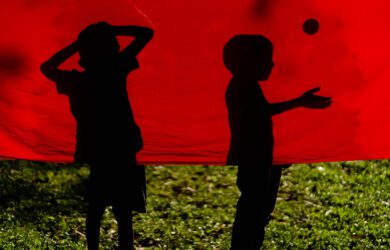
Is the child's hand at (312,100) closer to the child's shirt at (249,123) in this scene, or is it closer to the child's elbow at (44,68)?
the child's shirt at (249,123)

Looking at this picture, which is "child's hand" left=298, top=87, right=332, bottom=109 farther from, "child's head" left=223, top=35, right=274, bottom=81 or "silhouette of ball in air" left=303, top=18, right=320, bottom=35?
"silhouette of ball in air" left=303, top=18, right=320, bottom=35

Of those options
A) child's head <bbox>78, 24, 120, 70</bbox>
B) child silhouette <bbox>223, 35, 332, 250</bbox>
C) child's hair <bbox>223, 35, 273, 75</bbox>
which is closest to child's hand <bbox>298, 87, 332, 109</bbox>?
child silhouette <bbox>223, 35, 332, 250</bbox>

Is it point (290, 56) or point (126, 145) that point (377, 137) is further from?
point (126, 145)

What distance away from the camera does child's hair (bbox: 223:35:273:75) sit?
6.03 m

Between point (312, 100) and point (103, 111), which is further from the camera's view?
point (312, 100)

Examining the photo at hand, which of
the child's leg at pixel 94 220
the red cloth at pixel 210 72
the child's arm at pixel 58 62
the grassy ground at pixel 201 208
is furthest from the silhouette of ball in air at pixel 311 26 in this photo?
the grassy ground at pixel 201 208

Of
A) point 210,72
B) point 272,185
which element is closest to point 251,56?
point 210,72

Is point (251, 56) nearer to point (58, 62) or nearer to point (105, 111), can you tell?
point (105, 111)

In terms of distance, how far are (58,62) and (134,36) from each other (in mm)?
629

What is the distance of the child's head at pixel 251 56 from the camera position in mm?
6027

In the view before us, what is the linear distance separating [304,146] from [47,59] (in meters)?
2.12

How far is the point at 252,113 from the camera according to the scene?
6039 mm

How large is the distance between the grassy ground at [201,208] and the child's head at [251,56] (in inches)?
90.0

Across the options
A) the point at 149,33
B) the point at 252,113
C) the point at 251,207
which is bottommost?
the point at 251,207
